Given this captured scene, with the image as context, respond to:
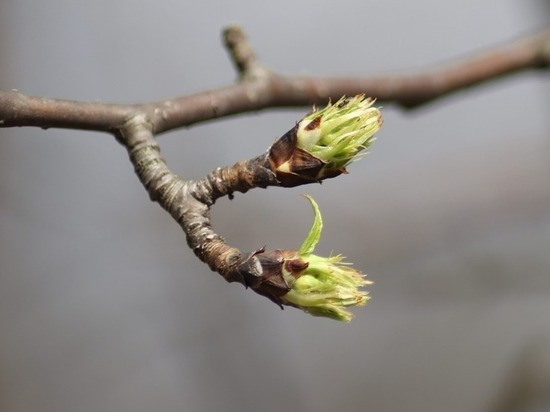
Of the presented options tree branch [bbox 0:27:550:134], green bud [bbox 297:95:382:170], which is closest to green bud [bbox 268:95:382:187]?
green bud [bbox 297:95:382:170]

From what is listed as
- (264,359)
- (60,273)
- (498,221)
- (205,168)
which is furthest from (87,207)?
(498,221)

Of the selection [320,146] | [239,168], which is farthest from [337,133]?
[239,168]

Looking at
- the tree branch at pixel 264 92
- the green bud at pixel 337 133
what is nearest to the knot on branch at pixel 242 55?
the tree branch at pixel 264 92

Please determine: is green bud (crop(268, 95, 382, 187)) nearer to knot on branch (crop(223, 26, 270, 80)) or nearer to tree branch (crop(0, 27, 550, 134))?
tree branch (crop(0, 27, 550, 134))

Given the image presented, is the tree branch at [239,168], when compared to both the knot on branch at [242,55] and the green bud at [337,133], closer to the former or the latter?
the green bud at [337,133]

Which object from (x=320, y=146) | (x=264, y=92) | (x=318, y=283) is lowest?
(x=318, y=283)

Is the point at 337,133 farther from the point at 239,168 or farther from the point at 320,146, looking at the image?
the point at 239,168
